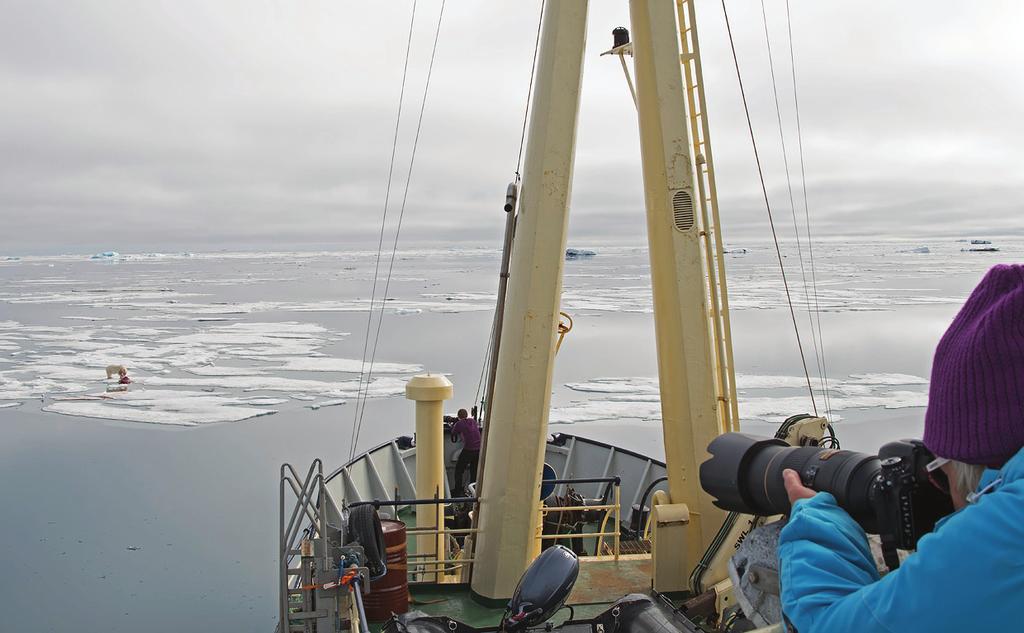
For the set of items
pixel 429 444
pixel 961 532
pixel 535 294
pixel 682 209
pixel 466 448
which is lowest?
pixel 466 448

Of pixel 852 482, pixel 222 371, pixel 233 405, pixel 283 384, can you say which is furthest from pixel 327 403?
pixel 852 482

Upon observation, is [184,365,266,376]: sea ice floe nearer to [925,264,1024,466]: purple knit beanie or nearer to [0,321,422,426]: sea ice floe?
[0,321,422,426]: sea ice floe

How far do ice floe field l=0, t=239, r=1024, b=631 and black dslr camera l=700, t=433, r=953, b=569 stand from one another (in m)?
7.61

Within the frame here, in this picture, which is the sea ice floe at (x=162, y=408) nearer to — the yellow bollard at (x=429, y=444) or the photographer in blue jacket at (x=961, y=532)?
the yellow bollard at (x=429, y=444)

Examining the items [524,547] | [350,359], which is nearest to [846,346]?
[350,359]

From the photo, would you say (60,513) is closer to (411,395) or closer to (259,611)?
(259,611)

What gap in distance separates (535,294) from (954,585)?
3628 millimetres

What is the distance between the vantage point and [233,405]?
18.4 m

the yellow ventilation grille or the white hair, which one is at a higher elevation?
the yellow ventilation grille

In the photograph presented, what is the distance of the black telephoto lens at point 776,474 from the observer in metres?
1.49

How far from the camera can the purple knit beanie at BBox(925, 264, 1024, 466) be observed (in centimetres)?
109

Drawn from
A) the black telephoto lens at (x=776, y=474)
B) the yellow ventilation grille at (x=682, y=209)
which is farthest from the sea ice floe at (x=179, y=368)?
the black telephoto lens at (x=776, y=474)

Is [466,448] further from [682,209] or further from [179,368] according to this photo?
[179,368]

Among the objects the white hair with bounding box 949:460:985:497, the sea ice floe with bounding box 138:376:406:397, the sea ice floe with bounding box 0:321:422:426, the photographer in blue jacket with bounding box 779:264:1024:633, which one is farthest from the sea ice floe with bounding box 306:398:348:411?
the white hair with bounding box 949:460:985:497
